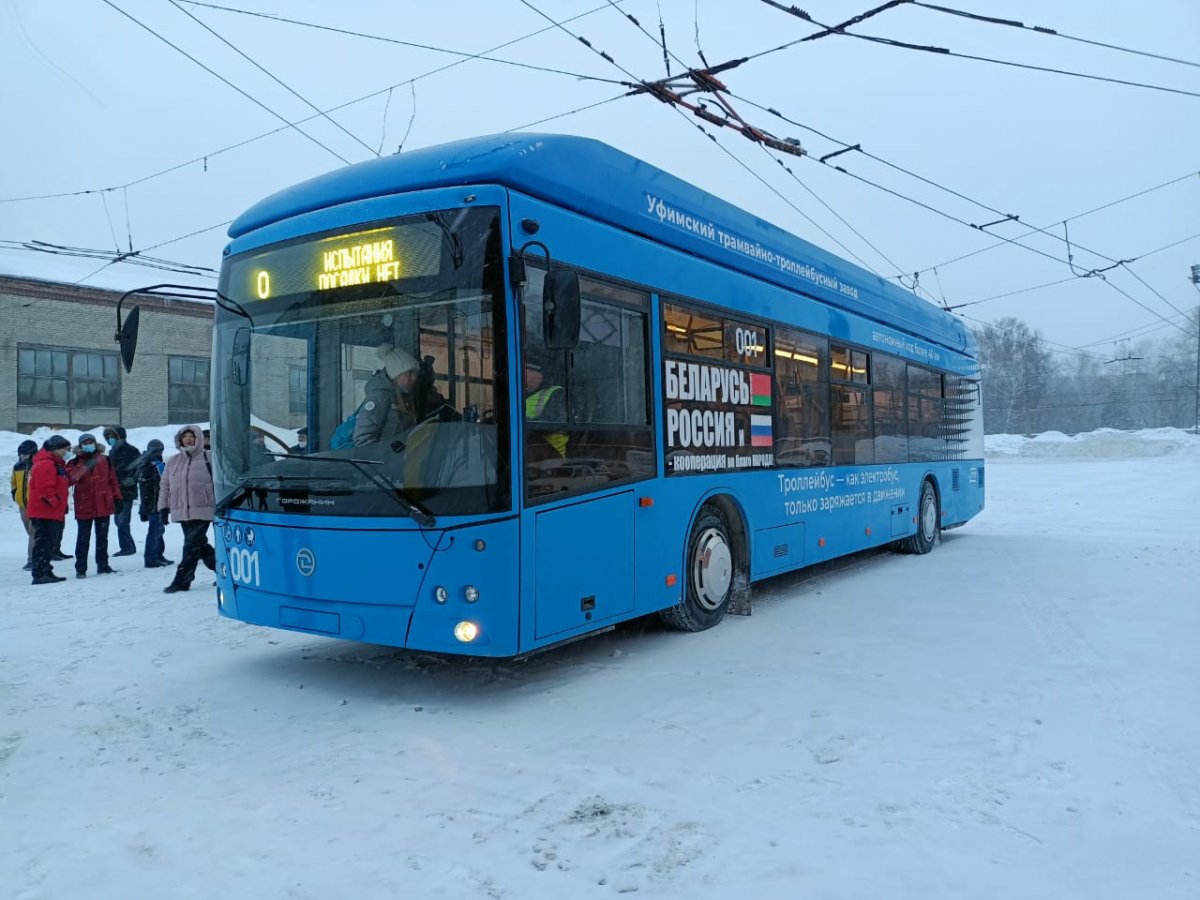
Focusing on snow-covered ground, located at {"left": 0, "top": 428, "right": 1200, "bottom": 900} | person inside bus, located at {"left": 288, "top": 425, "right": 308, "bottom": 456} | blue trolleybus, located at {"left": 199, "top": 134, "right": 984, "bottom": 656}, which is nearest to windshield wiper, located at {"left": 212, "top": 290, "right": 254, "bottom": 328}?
blue trolleybus, located at {"left": 199, "top": 134, "right": 984, "bottom": 656}

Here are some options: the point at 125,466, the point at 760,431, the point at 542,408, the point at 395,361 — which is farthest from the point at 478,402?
the point at 125,466

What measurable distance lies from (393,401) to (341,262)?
100 centimetres

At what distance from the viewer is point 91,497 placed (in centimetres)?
1137

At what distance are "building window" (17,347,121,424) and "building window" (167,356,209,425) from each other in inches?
68.2

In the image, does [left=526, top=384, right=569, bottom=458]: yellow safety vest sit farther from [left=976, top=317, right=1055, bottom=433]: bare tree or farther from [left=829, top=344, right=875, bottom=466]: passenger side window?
[left=976, top=317, right=1055, bottom=433]: bare tree

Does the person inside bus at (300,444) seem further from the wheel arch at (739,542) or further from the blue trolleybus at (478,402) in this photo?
the wheel arch at (739,542)

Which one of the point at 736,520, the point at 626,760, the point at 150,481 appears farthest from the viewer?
the point at 150,481

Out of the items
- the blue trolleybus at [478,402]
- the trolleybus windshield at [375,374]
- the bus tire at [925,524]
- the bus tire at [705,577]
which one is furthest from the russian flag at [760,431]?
the bus tire at [925,524]

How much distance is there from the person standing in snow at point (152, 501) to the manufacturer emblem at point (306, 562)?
715 cm

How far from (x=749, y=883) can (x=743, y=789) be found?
0.88 m

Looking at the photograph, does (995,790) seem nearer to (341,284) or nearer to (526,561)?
(526,561)

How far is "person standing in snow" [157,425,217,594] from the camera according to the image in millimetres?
9781

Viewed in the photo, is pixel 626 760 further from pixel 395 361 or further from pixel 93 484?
pixel 93 484

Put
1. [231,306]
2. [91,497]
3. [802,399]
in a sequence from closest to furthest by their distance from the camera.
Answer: [231,306] < [802,399] < [91,497]
